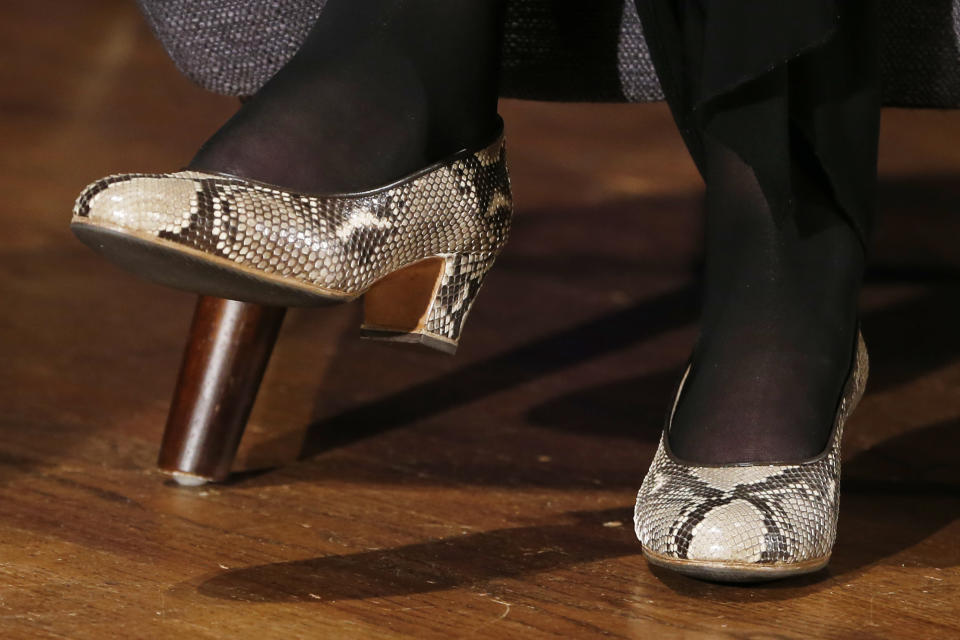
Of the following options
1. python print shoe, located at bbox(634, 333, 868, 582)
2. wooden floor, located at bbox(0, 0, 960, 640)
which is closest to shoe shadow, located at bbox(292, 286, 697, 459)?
wooden floor, located at bbox(0, 0, 960, 640)

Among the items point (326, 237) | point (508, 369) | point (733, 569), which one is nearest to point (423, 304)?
point (326, 237)

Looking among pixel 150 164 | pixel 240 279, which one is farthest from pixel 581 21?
pixel 150 164

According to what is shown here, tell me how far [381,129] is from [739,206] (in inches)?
6.9

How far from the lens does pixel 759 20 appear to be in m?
0.49

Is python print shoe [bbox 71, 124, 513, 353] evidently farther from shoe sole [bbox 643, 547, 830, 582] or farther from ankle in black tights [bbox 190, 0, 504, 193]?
shoe sole [bbox 643, 547, 830, 582]

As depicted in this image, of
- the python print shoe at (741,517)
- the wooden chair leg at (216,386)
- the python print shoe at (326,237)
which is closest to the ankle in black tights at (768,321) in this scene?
the python print shoe at (741,517)

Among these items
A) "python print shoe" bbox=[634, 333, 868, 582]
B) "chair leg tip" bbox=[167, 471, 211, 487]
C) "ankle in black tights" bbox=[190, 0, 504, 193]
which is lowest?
"chair leg tip" bbox=[167, 471, 211, 487]

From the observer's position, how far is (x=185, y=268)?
1.49ft

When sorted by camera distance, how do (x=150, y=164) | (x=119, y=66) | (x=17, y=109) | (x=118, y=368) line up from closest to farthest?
(x=118, y=368) → (x=150, y=164) → (x=17, y=109) → (x=119, y=66)

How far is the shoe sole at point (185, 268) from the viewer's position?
1.46ft

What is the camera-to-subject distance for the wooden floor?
1.54ft

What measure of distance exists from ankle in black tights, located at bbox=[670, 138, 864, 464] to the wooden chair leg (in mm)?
241

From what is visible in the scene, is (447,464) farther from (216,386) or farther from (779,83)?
(779,83)

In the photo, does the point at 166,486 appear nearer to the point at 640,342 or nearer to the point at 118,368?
the point at 118,368
